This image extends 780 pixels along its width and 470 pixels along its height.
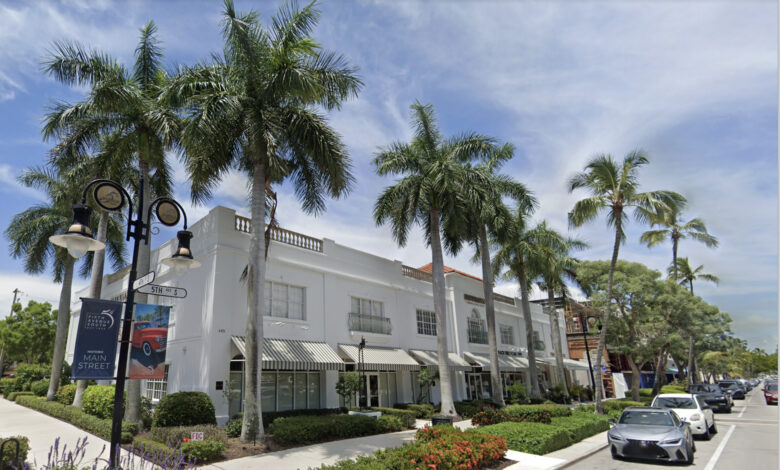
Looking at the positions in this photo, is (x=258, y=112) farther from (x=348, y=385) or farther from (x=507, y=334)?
(x=507, y=334)

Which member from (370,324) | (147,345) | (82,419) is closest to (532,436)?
(147,345)

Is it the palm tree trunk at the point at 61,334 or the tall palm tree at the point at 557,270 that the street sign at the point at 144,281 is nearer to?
the palm tree trunk at the point at 61,334

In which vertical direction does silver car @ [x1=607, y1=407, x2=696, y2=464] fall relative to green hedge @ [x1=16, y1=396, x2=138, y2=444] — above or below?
below

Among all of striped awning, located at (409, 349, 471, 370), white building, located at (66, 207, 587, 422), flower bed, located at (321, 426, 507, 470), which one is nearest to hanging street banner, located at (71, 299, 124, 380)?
flower bed, located at (321, 426, 507, 470)

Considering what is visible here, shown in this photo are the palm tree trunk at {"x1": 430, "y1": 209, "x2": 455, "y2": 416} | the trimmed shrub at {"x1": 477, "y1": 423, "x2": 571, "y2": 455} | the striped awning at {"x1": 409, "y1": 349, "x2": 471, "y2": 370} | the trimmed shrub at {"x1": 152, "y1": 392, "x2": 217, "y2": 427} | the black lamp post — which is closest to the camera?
the black lamp post

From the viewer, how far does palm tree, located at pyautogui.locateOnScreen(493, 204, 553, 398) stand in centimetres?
2792

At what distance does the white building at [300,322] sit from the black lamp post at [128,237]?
9.62 m

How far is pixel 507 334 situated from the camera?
36656 mm

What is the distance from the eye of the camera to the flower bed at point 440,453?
903cm

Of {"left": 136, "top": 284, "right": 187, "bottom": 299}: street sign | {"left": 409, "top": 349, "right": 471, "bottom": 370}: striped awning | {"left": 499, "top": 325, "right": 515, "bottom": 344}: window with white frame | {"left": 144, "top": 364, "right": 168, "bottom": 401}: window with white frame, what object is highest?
{"left": 499, "top": 325, "right": 515, "bottom": 344}: window with white frame

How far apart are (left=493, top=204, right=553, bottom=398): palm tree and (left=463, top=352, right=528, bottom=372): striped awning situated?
1927 millimetres

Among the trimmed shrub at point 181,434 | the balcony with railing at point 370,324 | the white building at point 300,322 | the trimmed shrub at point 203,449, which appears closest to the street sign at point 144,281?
the trimmed shrub at point 203,449

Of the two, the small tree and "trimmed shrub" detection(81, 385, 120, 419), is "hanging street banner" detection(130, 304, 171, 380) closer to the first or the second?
"trimmed shrub" detection(81, 385, 120, 419)

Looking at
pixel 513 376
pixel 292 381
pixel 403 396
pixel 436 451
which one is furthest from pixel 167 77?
pixel 513 376
